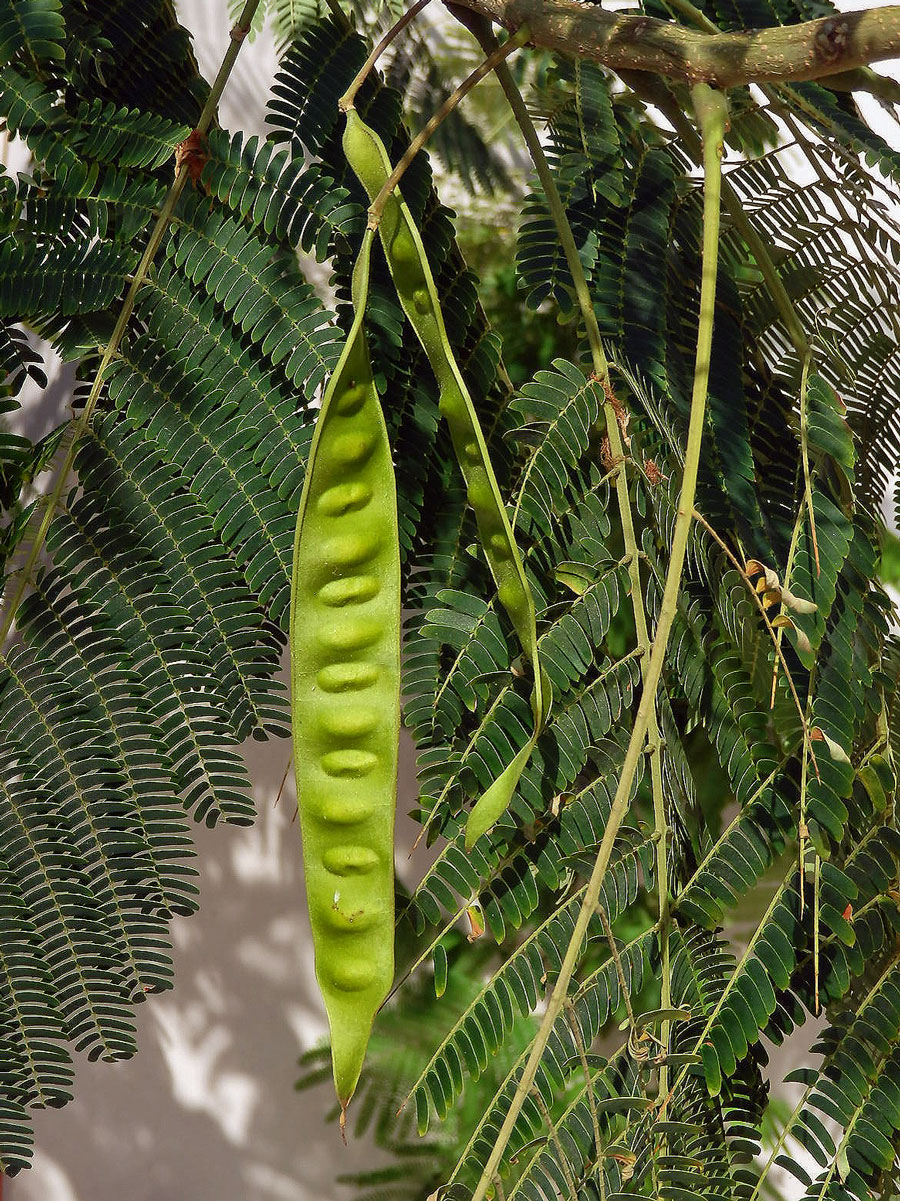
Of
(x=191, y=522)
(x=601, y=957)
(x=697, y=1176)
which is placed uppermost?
(x=191, y=522)

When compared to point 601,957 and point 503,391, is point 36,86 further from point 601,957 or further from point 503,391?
point 601,957

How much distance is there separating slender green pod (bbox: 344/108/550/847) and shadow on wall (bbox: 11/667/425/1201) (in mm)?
637

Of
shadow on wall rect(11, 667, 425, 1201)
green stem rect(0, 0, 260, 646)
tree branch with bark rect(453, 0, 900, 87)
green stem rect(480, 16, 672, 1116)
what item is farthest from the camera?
shadow on wall rect(11, 667, 425, 1201)

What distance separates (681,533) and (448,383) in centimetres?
14

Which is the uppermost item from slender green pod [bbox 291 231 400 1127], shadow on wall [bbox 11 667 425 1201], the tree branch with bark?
the tree branch with bark

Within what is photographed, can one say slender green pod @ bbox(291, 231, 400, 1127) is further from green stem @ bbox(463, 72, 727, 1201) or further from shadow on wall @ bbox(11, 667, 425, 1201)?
shadow on wall @ bbox(11, 667, 425, 1201)

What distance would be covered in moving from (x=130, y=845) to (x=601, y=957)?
0.43m

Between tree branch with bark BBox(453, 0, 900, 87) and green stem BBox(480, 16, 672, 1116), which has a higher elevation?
tree branch with bark BBox(453, 0, 900, 87)

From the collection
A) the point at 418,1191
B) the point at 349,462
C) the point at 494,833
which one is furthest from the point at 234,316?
the point at 418,1191

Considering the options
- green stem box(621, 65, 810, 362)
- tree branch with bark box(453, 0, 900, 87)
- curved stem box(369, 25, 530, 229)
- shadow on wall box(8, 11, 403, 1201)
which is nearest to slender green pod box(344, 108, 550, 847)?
curved stem box(369, 25, 530, 229)

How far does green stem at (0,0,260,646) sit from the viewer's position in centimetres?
68

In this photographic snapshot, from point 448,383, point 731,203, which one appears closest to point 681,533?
point 448,383

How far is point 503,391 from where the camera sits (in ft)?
2.43

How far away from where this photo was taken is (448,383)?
19.0 inches
